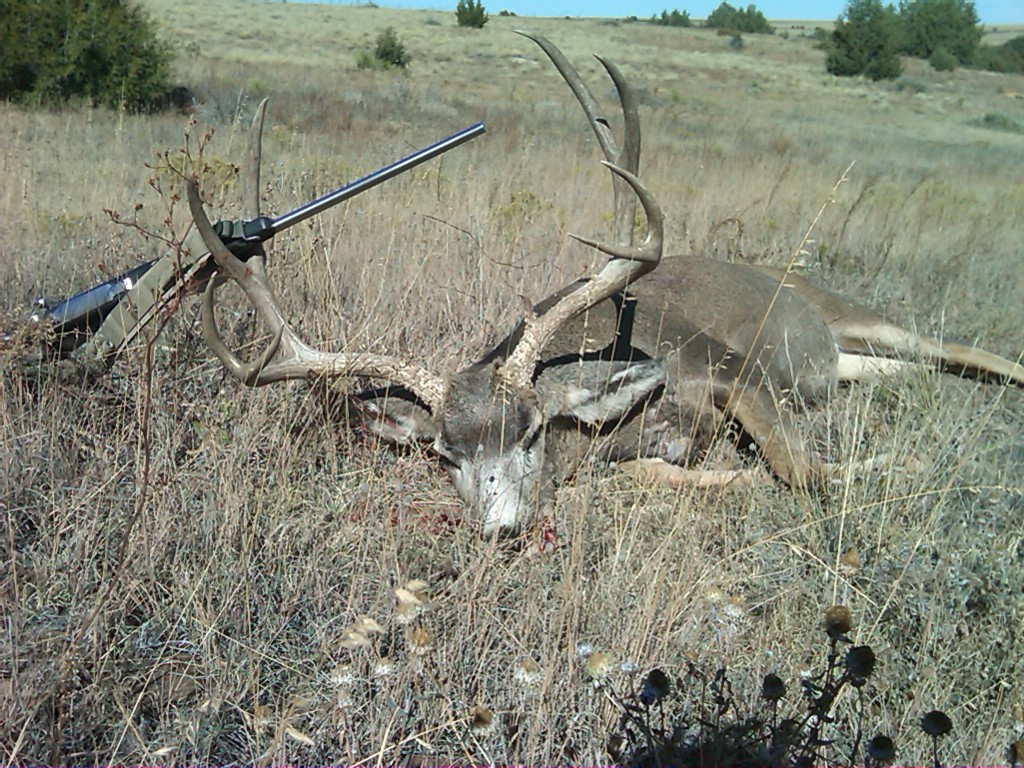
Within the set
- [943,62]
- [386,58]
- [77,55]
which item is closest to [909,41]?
[943,62]

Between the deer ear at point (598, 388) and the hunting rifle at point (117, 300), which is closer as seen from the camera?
the hunting rifle at point (117, 300)

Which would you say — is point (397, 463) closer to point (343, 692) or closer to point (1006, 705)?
point (343, 692)

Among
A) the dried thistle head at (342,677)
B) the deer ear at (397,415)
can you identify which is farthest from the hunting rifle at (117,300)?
the dried thistle head at (342,677)

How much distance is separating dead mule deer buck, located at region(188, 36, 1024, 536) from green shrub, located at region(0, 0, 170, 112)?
1174cm

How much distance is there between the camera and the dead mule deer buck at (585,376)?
4051 millimetres

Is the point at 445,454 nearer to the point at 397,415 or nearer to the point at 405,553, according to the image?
the point at 397,415

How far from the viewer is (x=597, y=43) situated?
53219 mm

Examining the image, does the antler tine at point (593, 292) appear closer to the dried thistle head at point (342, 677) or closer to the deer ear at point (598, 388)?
the deer ear at point (598, 388)

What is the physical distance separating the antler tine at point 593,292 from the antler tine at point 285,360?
36 cm

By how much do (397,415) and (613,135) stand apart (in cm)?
157

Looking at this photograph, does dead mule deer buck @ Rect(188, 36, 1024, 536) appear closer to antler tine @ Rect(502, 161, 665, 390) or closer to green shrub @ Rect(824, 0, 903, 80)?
antler tine @ Rect(502, 161, 665, 390)

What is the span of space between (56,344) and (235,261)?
34.9 inches

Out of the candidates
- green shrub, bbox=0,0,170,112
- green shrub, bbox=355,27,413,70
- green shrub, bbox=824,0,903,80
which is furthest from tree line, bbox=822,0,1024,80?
green shrub, bbox=0,0,170,112

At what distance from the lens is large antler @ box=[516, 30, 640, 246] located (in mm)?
4133
